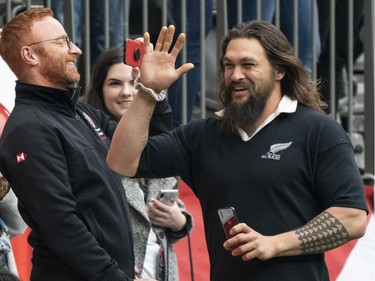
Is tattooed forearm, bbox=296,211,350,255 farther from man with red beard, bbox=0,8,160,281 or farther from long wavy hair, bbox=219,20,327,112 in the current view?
man with red beard, bbox=0,8,160,281

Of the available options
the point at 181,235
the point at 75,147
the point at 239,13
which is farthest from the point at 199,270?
the point at 75,147

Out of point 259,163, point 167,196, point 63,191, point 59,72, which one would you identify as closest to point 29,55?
point 59,72

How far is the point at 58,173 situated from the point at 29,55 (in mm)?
658

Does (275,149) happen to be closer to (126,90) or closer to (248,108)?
(248,108)

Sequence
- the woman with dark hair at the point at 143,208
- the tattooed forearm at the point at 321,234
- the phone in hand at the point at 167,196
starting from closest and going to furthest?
1. the tattooed forearm at the point at 321,234
2. the phone in hand at the point at 167,196
3. the woman with dark hair at the point at 143,208

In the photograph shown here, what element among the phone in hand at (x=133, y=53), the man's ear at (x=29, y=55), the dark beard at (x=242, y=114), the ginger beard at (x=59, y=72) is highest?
the phone in hand at (x=133, y=53)

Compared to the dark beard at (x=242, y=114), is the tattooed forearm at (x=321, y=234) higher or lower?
lower

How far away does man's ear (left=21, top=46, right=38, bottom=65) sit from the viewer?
555cm

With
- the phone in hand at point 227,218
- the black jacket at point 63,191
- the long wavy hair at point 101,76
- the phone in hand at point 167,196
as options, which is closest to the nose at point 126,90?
the long wavy hair at point 101,76

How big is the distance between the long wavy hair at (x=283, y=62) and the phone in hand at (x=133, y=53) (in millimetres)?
515

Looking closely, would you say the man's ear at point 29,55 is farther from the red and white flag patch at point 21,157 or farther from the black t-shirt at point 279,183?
the black t-shirt at point 279,183

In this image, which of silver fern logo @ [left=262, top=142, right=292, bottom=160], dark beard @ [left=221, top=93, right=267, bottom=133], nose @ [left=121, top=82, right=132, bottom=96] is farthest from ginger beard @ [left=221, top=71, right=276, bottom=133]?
nose @ [left=121, top=82, right=132, bottom=96]

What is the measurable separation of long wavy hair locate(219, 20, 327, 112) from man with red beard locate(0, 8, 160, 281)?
0.67 metres

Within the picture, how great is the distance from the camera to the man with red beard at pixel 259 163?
492cm
